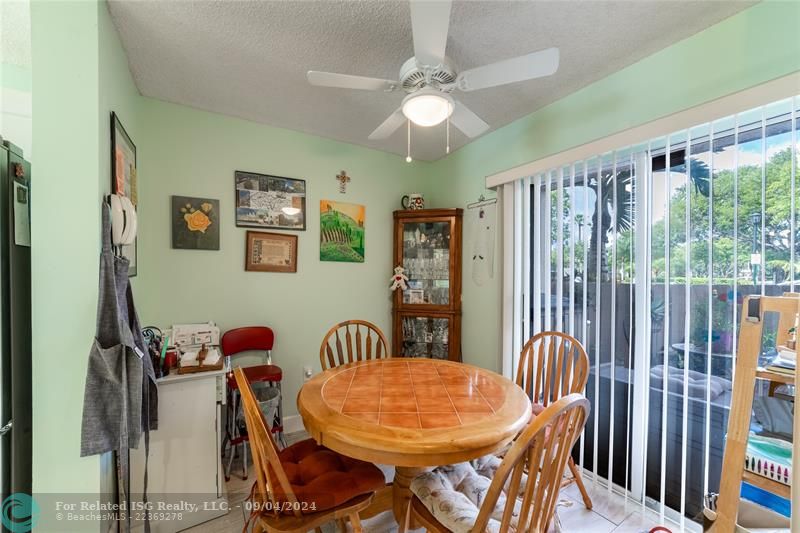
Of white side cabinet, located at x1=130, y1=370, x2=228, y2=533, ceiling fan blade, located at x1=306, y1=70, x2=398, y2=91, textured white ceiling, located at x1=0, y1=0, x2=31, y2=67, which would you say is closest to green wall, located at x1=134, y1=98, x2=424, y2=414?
textured white ceiling, located at x1=0, y1=0, x2=31, y2=67

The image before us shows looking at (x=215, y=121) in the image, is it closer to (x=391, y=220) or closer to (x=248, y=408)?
(x=391, y=220)

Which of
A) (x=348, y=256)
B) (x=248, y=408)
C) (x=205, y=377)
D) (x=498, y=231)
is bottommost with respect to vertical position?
(x=205, y=377)

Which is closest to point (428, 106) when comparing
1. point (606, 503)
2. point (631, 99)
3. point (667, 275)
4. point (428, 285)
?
point (631, 99)

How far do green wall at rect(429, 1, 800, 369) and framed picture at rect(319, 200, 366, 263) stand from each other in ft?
3.38

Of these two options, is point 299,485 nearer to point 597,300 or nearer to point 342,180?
point 597,300

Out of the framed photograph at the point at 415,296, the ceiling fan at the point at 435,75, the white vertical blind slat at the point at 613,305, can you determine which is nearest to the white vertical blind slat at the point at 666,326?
the white vertical blind slat at the point at 613,305

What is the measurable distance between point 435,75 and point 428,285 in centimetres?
204

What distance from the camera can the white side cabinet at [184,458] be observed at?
1.65 meters

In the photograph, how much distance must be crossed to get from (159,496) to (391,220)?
2617 millimetres

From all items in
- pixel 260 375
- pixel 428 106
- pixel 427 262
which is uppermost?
pixel 428 106

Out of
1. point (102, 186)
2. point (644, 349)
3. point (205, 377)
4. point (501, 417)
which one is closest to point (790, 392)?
point (644, 349)

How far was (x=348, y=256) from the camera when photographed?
3.03 m

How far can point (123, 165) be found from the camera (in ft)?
5.38

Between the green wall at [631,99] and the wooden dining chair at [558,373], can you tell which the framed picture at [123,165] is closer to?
the wooden dining chair at [558,373]
